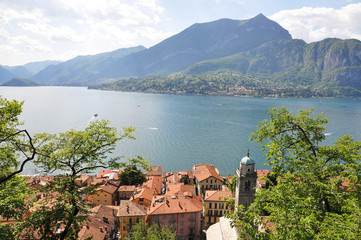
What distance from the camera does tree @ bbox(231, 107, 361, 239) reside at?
8289 mm

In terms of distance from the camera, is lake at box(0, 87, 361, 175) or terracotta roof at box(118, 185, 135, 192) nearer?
terracotta roof at box(118, 185, 135, 192)

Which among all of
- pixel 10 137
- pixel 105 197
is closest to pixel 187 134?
pixel 105 197

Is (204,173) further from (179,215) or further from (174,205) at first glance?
(179,215)

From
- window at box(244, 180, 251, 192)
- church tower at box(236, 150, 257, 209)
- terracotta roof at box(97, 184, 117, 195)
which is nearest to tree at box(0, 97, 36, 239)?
church tower at box(236, 150, 257, 209)

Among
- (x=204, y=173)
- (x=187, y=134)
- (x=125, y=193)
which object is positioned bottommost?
(x=125, y=193)

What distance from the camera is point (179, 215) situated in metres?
34.2

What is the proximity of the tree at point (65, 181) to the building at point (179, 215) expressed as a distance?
22985mm

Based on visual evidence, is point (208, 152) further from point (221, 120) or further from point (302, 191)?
point (302, 191)

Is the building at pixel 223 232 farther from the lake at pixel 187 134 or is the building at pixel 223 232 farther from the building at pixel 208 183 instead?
the lake at pixel 187 134

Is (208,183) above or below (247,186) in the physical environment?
below

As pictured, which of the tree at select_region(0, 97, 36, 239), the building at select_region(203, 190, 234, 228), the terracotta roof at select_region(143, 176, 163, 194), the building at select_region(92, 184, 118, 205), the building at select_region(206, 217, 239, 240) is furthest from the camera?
the terracotta roof at select_region(143, 176, 163, 194)

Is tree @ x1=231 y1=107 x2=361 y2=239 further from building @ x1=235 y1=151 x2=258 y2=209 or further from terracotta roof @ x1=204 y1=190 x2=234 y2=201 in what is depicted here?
terracotta roof @ x1=204 y1=190 x2=234 y2=201

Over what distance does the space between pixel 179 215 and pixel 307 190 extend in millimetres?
26017

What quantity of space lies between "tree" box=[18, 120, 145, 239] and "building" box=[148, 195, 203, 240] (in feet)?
75.4
